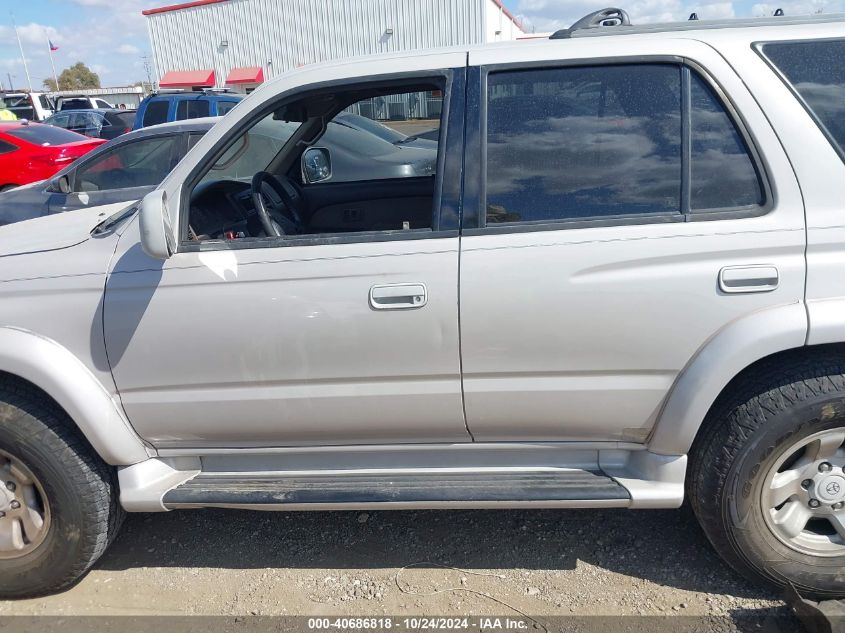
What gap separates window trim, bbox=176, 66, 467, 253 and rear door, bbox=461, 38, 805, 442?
0.16ft

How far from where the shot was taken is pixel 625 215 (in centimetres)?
229

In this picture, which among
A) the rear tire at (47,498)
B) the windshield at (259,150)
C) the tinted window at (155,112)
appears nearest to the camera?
the rear tire at (47,498)

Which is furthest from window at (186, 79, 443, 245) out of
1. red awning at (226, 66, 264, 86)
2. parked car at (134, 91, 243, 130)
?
red awning at (226, 66, 264, 86)

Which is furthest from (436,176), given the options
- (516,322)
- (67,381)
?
(67,381)

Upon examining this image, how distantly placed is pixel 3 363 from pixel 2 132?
9.54 meters

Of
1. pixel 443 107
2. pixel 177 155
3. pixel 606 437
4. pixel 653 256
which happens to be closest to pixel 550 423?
pixel 606 437

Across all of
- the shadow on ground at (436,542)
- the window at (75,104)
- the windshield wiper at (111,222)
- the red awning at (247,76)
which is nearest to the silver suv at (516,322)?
the windshield wiper at (111,222)

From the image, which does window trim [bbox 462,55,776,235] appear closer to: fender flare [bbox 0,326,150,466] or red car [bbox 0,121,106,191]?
fender flare [bbox 0,326,150,466]

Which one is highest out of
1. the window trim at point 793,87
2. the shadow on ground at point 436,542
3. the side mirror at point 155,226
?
the window trim at point 793,87

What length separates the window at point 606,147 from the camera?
2268 millimetres

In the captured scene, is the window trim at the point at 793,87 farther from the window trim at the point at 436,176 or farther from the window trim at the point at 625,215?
the window trim at the point at 436,176

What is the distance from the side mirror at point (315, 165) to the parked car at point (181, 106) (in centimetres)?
722

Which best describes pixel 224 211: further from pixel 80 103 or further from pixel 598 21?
pixel 80 103

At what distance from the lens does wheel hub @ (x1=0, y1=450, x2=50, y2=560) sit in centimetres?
262
